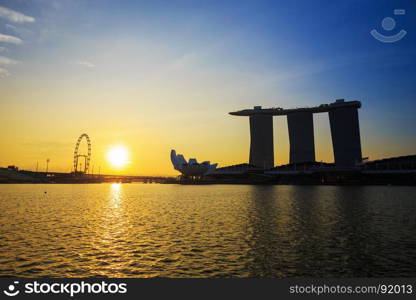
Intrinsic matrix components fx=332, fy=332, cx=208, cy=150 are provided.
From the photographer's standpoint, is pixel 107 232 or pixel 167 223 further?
pixel 167 223

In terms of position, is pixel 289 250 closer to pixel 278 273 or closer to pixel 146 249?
pixel 278 273

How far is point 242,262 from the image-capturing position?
17734 millimetres

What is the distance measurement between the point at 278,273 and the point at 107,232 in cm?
1706

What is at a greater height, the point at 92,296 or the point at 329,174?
the point at 329,174

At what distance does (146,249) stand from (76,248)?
4.58 meters

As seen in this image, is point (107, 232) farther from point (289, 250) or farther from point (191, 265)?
point (289, 250)

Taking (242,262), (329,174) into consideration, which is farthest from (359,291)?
(329,174)

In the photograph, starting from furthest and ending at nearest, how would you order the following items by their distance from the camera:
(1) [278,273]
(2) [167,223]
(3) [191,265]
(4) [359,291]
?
(2) [167,223]
(3) [191,265]
(1) [278,273]
(4) [359,291]

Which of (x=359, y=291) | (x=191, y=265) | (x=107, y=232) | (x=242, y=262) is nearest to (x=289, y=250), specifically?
(x=242, y=262)

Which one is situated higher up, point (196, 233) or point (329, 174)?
point (329, 174)

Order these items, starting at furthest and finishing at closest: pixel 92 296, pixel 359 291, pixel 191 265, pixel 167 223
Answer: pixel 167 223, pixel 191 265, pixel 359 291, pixel 92 296

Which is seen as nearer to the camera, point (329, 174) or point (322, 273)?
point (322, 273)

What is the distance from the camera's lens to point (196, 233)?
88.2 feet

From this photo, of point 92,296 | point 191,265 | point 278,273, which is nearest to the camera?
point 92,296
